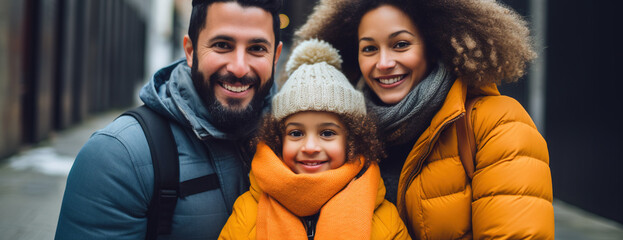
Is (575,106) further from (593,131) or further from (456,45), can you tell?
(456,45)

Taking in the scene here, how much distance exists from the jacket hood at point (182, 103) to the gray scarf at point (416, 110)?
845 mm

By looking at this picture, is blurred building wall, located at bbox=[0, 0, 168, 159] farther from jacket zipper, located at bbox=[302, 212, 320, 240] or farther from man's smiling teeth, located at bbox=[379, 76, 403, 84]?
man's smiling teeth, located at bbox=[379, 76, 403, 84]

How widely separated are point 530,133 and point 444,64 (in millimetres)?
634

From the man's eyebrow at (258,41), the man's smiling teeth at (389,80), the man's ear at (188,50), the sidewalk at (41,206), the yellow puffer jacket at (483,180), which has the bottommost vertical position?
the sidewalk at (41,206)

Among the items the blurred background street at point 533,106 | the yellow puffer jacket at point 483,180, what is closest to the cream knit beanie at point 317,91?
the yellow puffer jacket at point 483,180

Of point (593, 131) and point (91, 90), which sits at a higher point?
point (593, 131)

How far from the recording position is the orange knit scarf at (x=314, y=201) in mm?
2496

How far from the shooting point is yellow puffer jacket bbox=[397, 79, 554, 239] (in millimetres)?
2352

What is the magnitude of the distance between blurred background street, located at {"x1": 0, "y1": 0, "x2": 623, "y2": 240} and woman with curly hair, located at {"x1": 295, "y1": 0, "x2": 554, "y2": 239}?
0.57 m

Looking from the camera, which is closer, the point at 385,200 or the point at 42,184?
the point at 385,200

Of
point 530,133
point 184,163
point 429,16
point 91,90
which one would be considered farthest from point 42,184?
point 91,90

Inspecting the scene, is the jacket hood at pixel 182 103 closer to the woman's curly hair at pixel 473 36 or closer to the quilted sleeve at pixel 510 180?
the woman's curly hair at pixel 473 36

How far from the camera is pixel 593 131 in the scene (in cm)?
550

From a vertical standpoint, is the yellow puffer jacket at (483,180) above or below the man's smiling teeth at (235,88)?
below
